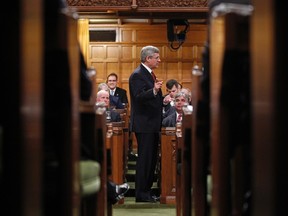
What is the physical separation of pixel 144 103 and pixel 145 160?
2.51 ft

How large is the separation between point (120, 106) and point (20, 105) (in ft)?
32.1

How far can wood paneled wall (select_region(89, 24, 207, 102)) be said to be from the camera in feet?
56.7

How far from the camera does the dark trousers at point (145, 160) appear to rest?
8.52 meters

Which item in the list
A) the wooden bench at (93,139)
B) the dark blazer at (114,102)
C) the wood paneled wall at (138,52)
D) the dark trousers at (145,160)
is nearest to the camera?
the wooden bench at (93,139)

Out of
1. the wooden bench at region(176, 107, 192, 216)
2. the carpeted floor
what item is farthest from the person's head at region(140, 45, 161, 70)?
the wooden bench at region(176, 107, 192, 216)

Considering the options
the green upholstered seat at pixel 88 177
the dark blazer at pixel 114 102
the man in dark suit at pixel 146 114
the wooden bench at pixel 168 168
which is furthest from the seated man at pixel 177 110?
the green upholstered seat at pixel 88 177

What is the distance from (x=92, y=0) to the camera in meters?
12.7

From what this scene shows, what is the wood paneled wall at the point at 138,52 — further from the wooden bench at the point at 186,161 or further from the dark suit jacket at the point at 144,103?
the wooden bench at the point at 186,161

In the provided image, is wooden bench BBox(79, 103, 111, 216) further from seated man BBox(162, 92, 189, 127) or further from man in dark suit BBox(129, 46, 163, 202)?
seated man BBox(162, 92, 189, 127)

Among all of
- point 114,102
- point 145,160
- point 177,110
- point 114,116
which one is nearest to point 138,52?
point 114,102

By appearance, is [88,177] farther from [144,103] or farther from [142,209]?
[144,103]

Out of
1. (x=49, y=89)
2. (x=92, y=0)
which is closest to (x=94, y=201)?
(x=49, y=89)

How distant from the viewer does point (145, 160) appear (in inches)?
339

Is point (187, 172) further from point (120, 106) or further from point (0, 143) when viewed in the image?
point (120, 106)
